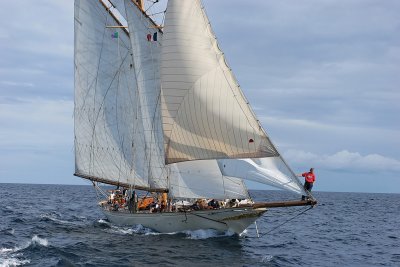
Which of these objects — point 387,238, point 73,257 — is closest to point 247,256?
point 73,257

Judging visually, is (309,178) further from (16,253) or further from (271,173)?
(16,253)

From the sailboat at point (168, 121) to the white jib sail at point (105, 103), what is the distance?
79 millimetres

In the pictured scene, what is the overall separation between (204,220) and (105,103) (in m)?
13.5

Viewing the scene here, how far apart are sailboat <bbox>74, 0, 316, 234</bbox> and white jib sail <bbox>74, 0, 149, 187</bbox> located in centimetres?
8

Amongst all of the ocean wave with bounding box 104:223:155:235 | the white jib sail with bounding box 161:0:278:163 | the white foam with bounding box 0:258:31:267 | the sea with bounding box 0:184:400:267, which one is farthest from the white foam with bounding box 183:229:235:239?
the white foam with bounding box 0:258:31:267

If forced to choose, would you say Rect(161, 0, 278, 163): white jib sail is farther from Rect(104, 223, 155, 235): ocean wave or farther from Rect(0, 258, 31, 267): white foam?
Rect(0, 258, 31, 267): white foam

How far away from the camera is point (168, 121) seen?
92.4 feet

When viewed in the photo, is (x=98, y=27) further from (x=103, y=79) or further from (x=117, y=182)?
(x=117, y=182)

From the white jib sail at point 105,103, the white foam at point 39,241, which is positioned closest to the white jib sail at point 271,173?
the white foam at point 39,241

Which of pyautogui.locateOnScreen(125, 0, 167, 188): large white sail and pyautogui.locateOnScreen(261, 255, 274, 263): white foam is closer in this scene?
pyautogui.locateOnScreen(261, 255, 274, 263): white foam

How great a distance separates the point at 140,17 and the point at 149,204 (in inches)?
533

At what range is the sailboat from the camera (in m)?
26.3

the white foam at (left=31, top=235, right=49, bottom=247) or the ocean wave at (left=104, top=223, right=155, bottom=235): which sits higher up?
the ocean wave at (left=104, top=223, right=155, bottom=235)

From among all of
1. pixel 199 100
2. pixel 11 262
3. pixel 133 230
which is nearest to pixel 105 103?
pixel 133 230
